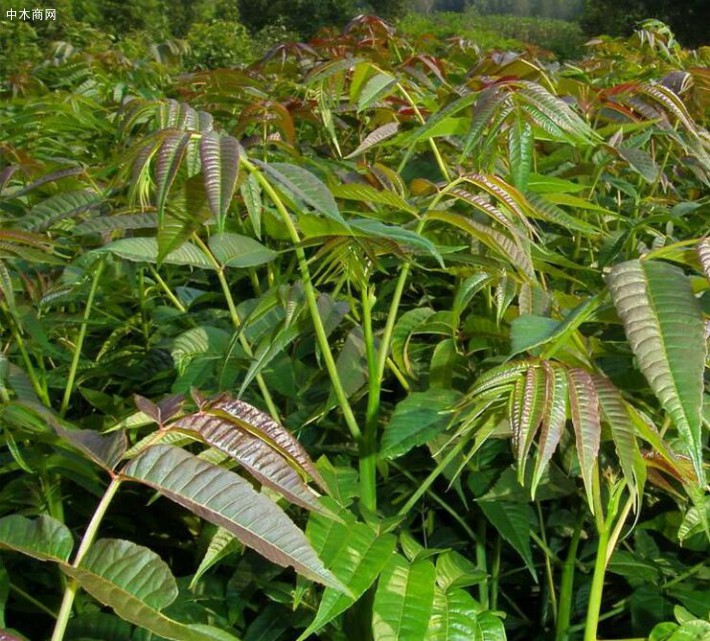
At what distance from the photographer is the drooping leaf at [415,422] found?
81cm

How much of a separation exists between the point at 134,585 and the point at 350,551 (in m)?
0.23

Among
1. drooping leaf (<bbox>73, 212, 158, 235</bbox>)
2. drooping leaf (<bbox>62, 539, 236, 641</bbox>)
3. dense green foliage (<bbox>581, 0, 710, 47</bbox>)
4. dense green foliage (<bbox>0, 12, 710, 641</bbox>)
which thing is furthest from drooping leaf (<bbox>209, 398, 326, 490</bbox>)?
dense green foliage (<bbox>581, 0, 710, 47</bbox>)

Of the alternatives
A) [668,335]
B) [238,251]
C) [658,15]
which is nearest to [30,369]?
[238,251]

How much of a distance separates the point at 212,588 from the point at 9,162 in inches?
38.7

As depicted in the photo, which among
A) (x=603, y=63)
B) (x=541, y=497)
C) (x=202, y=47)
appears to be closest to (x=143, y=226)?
(x=541, y=497)

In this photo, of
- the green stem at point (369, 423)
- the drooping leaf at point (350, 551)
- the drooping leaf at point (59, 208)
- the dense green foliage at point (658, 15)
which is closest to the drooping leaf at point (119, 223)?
the drooping leaf at point (59, 208)

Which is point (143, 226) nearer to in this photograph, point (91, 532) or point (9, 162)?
point (91, 532)

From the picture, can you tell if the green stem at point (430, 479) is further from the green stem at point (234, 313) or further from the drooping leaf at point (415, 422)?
the green stem at point (234, 313)

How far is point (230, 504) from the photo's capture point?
22.8 inches

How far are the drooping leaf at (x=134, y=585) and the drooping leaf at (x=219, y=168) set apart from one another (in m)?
0.27

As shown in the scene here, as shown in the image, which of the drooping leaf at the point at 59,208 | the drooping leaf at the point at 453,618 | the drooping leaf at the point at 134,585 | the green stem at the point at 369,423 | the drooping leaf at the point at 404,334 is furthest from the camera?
the drooping leaf at the point at 59,208

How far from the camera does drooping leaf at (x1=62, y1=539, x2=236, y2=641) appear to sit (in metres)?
0.52

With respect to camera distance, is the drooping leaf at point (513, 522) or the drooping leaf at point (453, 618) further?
the drooping leaf at point (513, 522)

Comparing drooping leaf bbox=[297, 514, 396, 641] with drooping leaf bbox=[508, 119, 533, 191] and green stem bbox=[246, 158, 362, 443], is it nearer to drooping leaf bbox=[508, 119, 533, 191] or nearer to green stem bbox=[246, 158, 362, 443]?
green stem bbox=[246, 158, 362, 443]
